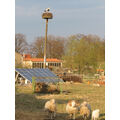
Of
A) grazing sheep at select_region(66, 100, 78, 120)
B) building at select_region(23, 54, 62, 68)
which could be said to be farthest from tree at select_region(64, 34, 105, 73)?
grazing sheep at select_region(66, 100, 78, 120)

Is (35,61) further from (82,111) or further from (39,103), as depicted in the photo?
(82,111)

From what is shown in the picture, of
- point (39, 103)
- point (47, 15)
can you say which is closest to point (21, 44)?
point (47, 15)

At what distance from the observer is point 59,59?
17.0 metres

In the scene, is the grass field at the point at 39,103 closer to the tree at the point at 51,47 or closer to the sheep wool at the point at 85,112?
the sheep wool at the point at 85,112

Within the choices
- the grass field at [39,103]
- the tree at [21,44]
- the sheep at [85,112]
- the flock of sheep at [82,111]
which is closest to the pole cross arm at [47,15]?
the tree at [21,44]

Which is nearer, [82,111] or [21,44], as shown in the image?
[82,111]

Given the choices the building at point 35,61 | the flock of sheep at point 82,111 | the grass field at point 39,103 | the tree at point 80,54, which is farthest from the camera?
the tree at point 80,54

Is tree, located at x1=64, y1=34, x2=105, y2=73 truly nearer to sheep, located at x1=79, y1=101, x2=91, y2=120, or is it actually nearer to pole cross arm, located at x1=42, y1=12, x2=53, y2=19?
pole cross arm, located at x1=42, y1=12, x2=53, y2=19

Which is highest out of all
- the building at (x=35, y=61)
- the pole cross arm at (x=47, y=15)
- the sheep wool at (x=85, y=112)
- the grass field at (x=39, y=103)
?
the pole cross arm at (x=47, y=15)

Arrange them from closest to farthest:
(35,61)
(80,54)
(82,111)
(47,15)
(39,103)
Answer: (82,111) → (39,103) → (47,15) → (35,61) → (80,54)
